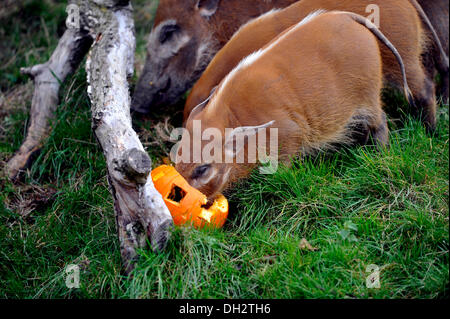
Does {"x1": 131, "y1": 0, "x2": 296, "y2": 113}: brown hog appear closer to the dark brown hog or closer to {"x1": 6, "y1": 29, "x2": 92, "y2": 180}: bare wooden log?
the dark brown hog

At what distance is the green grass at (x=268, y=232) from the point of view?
2852 millimetres

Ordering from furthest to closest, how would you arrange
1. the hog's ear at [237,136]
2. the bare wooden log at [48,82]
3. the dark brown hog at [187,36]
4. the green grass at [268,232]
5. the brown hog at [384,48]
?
the dark brown hog at [187,36] → the bare wooden log at [48,82] → the brown hog at [384,48] → the hog's ear at [237,136] → the green grass at [268,232]

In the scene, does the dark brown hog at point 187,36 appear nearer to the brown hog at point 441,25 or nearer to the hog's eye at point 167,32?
the hog's eye at point 167,32

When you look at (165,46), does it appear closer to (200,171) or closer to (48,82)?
(48,82)

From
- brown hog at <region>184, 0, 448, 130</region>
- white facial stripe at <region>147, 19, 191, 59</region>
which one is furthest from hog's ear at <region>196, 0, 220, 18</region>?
brown hog at <region>184, 0, 448, 130</region>

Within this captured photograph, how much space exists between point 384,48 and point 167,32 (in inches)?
85.2

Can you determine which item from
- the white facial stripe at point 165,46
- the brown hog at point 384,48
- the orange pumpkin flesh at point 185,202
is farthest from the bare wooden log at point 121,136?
the brown hog at point 384,48

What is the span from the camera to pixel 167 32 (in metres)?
5.06

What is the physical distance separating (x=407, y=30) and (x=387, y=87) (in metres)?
0.55

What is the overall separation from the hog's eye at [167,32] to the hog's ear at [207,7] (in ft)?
0.97

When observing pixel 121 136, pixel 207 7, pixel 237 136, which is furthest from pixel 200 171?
pixel 207 7
